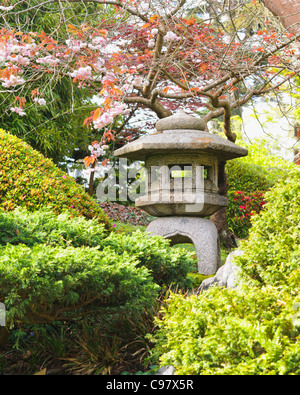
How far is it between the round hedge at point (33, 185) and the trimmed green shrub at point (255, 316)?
1.92m

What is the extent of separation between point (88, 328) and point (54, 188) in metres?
1.72

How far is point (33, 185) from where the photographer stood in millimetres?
3902

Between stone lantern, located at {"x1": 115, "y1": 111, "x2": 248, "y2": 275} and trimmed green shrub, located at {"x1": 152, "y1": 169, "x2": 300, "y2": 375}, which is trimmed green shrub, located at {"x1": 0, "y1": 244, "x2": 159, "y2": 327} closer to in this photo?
trimmed green shrub, located at {"x1": 152, "y1": 169, "x2": 300, "y2": 375}

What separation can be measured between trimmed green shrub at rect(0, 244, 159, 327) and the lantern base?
2197 millimetres

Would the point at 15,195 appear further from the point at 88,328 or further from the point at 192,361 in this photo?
the point at 192,361

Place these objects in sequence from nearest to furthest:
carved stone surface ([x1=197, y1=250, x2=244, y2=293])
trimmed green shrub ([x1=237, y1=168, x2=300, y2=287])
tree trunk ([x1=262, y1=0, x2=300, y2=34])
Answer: trimmed green shrub ([x1=237, y1=168, x2=300, y2=287]), carved stone surface ([x1=197, y1=250, x2=244, y2=293]), tree trunk ([x1=262, y1=0, x2=300, y2=34])

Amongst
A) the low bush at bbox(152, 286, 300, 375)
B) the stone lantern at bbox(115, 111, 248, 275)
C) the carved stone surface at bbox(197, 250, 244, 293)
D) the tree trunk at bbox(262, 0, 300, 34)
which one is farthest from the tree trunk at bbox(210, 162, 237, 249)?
the low bush at bbox(152, 286, 300, 375)

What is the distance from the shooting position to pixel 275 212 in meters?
2.47

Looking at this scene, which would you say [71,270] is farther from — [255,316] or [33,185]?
[33,185]

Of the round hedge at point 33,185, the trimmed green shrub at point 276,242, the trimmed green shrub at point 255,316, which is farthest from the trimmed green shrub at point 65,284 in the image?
the round hedge at point 33,185

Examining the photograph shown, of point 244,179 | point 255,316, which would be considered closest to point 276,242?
point 255,316

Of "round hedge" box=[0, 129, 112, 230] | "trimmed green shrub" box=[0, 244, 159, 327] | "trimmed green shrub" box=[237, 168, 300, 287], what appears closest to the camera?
"trimmed green shrub" box=[0, 244, 159, 327]

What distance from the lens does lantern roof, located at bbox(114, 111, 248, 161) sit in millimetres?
4621
